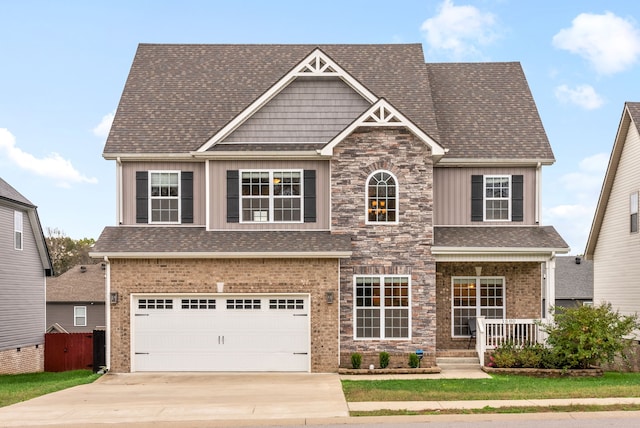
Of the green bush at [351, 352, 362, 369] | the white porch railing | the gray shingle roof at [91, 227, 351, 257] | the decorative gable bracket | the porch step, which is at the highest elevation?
the decorative gable bracket

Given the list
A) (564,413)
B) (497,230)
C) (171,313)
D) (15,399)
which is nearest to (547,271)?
(497,230)

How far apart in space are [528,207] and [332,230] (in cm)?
645

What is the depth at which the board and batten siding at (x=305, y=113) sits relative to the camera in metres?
22.8

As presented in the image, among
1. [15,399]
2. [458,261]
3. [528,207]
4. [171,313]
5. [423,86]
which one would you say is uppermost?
[423,86]

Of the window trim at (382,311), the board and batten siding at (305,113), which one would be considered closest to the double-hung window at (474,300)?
the window trim at (382,311)

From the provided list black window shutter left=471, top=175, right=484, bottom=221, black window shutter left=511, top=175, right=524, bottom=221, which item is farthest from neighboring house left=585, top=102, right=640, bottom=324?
black window shutter left=471, top=175, right=484, bottom=221

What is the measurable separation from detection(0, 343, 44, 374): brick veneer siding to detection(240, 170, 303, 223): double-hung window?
1350 cm

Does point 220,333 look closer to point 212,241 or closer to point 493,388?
point 212,241

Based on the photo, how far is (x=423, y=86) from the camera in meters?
25.4

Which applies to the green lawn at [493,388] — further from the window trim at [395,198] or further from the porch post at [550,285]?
the window trim at [395,198]

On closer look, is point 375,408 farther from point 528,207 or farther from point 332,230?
point 528,207

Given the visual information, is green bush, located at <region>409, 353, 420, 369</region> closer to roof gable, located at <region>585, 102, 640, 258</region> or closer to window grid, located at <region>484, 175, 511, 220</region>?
window grid, located at <region>484, 175, 511, 220</region>

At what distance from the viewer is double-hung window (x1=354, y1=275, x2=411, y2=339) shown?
21797mm

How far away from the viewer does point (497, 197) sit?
77.7 ft
